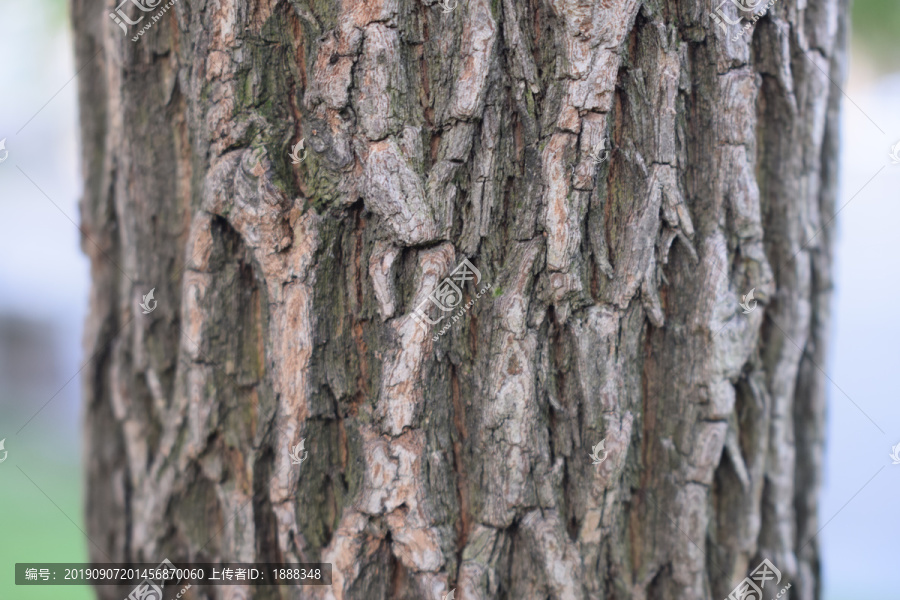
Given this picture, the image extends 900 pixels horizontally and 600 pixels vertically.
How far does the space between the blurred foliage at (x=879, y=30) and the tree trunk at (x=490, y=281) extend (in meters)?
2.17

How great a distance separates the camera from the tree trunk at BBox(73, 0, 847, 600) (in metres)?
0.79

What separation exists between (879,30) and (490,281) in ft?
9.70

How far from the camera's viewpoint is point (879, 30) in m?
2.53

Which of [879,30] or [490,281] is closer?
[490,281]

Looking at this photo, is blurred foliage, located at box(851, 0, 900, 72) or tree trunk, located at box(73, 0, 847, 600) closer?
tree trunk, located at box(73, 0, 847, 600)

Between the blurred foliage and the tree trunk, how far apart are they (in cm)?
217

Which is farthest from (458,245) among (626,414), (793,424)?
(793,424)

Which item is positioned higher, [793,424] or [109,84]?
[109,84]

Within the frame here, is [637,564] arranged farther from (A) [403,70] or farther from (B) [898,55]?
(B) [898,55]

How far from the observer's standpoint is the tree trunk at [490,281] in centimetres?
79

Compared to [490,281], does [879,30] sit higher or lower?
higher

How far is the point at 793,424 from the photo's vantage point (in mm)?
1036

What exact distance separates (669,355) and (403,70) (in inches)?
24.7

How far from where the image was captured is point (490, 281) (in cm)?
81
